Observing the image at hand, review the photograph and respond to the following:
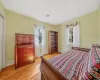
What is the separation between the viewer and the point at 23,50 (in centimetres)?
245

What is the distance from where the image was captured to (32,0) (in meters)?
1.87

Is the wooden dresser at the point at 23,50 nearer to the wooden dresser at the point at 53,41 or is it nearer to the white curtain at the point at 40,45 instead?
the white curtain at the point at 40,45

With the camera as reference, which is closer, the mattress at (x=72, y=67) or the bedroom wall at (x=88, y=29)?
the mattress at (x=72, y=67)

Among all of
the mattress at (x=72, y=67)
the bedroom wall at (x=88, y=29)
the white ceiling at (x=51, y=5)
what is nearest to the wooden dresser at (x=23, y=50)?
the white ceiling at (x=51, y=5)

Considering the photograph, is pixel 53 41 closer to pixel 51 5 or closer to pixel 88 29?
pixel 88 29

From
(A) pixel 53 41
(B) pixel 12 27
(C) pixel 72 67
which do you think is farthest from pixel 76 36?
(B) pixel 12 27

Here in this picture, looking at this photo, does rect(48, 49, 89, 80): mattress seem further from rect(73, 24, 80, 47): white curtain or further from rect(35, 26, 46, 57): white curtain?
rect(35, 26, 46, 57): white curtain

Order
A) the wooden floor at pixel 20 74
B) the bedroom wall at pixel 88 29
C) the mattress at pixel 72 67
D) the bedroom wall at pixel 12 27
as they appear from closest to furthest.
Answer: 1. the mattress at pixel 72 67
2. the wooden floor at pixel 20 74
3. the bedroom wall at pixel 12 27
4. the bedroom wall at pixel 88 29

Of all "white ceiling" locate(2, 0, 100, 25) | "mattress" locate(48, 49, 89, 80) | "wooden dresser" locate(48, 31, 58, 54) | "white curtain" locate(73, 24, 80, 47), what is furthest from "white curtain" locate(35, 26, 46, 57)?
"mattress" locate(48, 49, 89, 80)

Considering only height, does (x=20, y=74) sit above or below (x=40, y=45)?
below

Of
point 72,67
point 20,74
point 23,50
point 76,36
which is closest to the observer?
point 72,67

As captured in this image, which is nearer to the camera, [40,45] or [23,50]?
[23,50]

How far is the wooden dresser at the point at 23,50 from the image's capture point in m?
2.29

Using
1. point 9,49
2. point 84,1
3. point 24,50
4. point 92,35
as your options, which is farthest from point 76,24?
point 9,49
